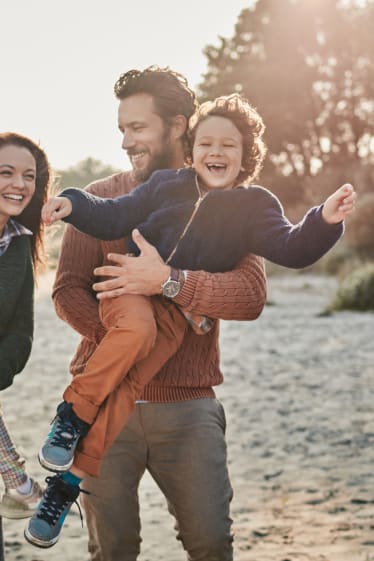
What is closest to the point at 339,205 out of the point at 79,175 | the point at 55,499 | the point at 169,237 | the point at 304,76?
the point at 169,237

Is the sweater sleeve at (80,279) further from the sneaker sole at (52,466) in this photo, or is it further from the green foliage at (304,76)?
the green foliage at (304,76)

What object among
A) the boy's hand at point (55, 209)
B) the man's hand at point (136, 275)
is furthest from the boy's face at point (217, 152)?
the boy's hand at point (55, 209)

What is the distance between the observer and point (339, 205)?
289 centimetres

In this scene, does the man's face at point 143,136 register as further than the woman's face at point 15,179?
Yes

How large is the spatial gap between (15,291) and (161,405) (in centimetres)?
71

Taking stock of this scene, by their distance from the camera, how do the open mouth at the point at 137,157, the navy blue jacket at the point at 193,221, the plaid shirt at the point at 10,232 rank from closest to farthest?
the navy blue jacket at the point at 193,221
the plaid shirt at the point at 10,232
the open mouth at the point at 137,157

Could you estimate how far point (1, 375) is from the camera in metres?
3.01

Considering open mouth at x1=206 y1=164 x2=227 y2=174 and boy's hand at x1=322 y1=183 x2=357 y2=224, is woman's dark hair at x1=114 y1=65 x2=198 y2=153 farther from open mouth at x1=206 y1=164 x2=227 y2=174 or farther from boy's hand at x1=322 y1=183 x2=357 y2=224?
boy's hand at x1=322 y1=183 x2=357 y2=224

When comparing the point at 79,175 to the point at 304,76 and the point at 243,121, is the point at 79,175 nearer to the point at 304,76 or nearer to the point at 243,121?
the point at 243,121

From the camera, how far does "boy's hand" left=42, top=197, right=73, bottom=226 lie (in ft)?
9.52

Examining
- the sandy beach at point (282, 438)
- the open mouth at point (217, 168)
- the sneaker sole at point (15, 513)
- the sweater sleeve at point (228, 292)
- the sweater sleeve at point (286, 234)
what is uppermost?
the open mouth at point (217, 168)

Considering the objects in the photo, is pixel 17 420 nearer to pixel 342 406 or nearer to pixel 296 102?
pixel 342 406

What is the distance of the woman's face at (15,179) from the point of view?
303 cm

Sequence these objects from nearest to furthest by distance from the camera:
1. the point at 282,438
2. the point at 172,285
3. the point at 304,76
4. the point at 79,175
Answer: the point at 172,285 → the point at 282,438 → the point at 79,175 → the point at 304,76
